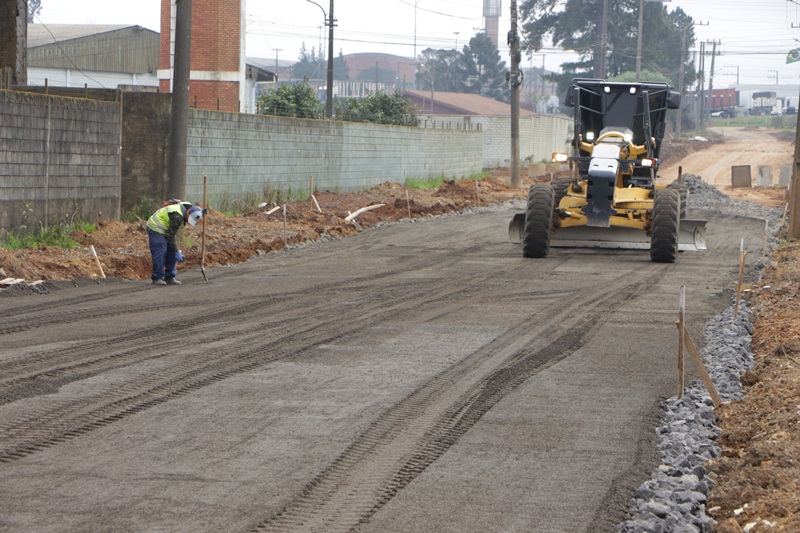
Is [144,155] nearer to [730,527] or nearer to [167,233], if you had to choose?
[167,233]

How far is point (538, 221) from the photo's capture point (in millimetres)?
18672

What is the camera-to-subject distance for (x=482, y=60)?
415ft

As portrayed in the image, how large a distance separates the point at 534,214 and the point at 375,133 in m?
16.0

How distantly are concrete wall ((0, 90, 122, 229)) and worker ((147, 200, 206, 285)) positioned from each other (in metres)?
2.91

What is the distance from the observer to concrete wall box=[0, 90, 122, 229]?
16.4m

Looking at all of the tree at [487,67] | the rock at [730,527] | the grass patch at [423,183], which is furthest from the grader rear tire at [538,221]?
the tree at [487,67]

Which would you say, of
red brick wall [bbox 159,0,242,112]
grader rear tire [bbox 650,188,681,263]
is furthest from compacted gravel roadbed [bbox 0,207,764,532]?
red brick wall [bbox 159,0,242,112]

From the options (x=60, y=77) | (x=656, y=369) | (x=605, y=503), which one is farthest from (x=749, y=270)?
(x=60, y=77)

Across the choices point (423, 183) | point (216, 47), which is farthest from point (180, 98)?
point (216, 47)

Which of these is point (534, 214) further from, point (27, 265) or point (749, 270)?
point (27, 265)

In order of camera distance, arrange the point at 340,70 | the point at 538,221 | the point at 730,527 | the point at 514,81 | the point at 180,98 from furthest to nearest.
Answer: the point at 340,70 → the point at 514,81 → the point at 538,221 → the point at 180,98 → the point at 730,527

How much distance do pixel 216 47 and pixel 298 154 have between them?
12471mm

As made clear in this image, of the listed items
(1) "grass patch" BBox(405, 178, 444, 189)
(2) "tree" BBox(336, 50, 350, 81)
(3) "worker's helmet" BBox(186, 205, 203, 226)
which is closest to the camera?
(3) "worker's helmet" BBox(186, 205, 203, 226)

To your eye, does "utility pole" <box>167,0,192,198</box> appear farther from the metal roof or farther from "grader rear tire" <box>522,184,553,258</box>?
the metal roof
